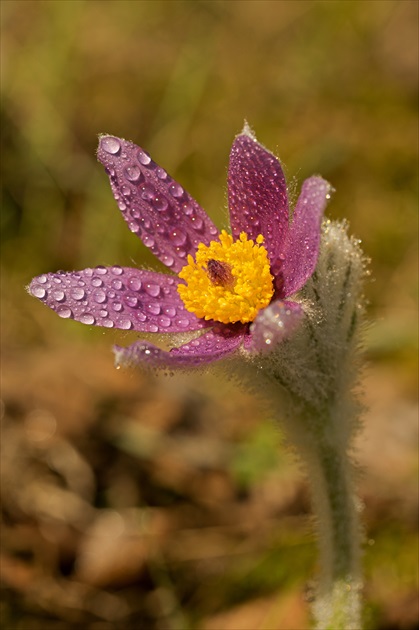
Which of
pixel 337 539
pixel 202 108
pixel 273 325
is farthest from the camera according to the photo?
pixel 202 108

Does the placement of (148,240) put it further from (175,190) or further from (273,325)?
(273,325)

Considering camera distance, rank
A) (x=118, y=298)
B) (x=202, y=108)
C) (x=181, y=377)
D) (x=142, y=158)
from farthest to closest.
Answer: (x=202, y=108)
(x=181, y=377)
(x=142, y=158)
(x=118, y=298)

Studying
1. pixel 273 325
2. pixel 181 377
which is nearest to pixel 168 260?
pixel 273 325

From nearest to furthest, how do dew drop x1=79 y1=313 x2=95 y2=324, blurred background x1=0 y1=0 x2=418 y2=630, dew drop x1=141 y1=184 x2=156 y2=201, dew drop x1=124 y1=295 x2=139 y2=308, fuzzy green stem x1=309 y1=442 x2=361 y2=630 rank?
dew drop x1=79 y1=313 x2=95 y2=324 < dew drop x1=124 y1=295 x2=139 y2=308 < dew drop x1=141 y1=184 x2=156 y2=201 < fuzzy green stem x1=309 y1=442 x2=361 y2=630 < blurred background x1=0 y1=0 x2=418 y2=630

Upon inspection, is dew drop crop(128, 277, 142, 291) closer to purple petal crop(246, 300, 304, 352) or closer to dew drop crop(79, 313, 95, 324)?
dew drop crop(79, 313, 95, 324)

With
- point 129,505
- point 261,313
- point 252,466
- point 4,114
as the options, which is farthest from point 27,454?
point 4,114

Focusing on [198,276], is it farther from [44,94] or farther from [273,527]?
[44,94]

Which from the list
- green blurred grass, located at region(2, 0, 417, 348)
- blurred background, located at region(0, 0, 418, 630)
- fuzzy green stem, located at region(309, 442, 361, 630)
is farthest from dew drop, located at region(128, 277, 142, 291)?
green blurred grass, located at region(2, 0, 417, 348)
